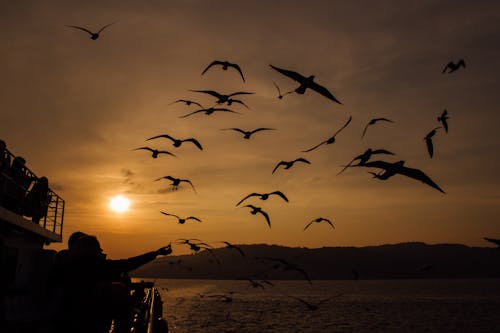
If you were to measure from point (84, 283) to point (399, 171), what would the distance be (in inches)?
143

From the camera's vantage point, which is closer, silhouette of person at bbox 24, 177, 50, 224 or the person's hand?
the person's hand

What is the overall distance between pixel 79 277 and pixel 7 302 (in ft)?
27.2

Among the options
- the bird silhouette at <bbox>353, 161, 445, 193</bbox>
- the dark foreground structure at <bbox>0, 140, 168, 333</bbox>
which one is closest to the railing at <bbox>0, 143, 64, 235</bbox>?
the dark foreground structure at <bbox>0, 140, 168, 333</bbox>

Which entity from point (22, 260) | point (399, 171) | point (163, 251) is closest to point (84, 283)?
point (163, 251)

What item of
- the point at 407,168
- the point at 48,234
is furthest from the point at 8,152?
the point at 407,168

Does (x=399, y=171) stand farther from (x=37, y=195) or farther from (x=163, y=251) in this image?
(x=37, y=195)

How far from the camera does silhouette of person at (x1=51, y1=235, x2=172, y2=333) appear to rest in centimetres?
531

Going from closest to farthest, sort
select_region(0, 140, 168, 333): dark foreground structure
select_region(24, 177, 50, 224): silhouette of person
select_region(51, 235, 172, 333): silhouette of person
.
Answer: select_region(51, 235, 172, 333): silhouette of person, select_region(0, 140, 168, 333): dark foreground structure, select_region(24, 177, 50, 224): silhouette of person

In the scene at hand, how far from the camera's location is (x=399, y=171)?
4.84 metres

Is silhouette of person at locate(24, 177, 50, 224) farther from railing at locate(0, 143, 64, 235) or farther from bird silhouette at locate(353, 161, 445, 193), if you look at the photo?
bird silhouette at locate(353, 161, 445, 193)

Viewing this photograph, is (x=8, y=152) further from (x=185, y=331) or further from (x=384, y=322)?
(x=384, y=322)

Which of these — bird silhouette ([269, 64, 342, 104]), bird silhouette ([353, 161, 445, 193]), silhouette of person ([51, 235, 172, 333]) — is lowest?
silhouette of person ([51, 235, 172, 333])

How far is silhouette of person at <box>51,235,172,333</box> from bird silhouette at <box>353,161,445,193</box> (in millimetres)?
2982

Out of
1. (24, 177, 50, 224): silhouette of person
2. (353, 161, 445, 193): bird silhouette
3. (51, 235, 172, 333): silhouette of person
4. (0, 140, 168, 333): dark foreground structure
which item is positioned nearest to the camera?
(353, 161, 445, 193): bird silhouette
